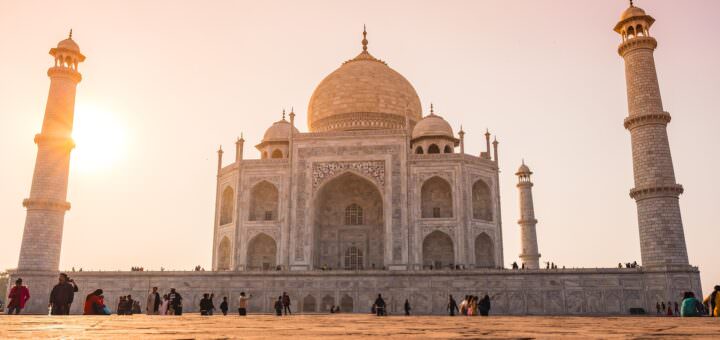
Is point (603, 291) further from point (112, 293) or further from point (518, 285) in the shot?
point (112, 293)

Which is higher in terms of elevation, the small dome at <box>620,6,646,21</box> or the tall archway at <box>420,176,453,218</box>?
the small dome at <box>620,6,646,21</box>

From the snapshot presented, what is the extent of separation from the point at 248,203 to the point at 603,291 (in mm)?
14756

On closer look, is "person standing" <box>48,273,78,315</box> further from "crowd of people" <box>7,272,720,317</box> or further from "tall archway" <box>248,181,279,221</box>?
"tall archway" <box>248,181,279,221</box>

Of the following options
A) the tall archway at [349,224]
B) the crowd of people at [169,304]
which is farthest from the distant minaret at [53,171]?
the tall archway at [349,224]

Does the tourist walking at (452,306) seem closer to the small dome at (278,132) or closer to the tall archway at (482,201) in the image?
the tall archway at (482,201)

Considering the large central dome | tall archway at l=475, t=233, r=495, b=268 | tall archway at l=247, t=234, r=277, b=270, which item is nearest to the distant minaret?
tall archway at l=247, t=234, r=277, b=270

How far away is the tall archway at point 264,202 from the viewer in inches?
1045

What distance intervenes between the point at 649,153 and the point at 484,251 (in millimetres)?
8799

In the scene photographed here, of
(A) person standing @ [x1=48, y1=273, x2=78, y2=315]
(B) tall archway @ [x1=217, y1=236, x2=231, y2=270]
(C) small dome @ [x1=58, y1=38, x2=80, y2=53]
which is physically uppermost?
(C) small dome @ [x1=58, y1=38, x2=80, y2=53]

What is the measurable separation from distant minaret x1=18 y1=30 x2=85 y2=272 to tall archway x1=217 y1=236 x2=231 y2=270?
7786mm

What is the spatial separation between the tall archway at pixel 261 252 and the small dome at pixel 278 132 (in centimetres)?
547

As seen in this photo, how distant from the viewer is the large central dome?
30.2 metres

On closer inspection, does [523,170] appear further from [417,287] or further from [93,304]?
[93,304]

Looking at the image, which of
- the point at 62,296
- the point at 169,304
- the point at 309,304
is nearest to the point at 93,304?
the point at 62,296
